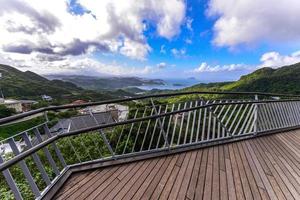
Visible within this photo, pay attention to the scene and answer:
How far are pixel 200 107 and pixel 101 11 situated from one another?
11.1 m

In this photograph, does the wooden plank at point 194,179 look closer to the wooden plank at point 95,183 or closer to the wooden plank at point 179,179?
the wooden plank at point 179,179

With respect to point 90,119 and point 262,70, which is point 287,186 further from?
point 262,70

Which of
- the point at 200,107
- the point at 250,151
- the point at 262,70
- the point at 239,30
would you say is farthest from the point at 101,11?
the point at 262,70

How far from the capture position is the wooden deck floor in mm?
2477

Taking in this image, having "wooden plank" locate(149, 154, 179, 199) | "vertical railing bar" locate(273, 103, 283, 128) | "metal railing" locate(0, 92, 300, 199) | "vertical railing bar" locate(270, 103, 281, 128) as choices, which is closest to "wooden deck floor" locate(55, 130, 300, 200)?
"wooden plank" locate(149, 154, 179, 199)

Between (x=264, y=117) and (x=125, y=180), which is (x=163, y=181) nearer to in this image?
(x=125, y=180)

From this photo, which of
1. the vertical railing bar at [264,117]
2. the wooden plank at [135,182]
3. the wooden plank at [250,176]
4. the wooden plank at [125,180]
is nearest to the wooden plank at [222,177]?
the wooden plank at [250,176]

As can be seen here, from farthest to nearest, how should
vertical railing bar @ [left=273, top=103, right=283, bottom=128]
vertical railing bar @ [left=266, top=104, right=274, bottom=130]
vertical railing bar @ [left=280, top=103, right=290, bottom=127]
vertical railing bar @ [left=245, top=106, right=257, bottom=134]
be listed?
vertical railing bar @ [left=280, top=103, right=290, bottom=127], vertical railing bar @ [left=273, top=103, right=283, bottom=128], vertical railing bar @ [left=266, top=104, right=274, bottom=130], vertical railing bar @ [left=245, top=106, right=257, bottom=134]

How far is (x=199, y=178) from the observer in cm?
282

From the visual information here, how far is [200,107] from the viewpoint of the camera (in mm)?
4180

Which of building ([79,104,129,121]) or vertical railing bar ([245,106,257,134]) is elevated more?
building ([79,104,129,121])

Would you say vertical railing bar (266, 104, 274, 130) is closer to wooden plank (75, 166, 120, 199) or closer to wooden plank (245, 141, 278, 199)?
wooden plank (245, 141, 278, 199)

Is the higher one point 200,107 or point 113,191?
point 200,107

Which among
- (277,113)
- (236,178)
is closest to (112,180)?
(236,178)
